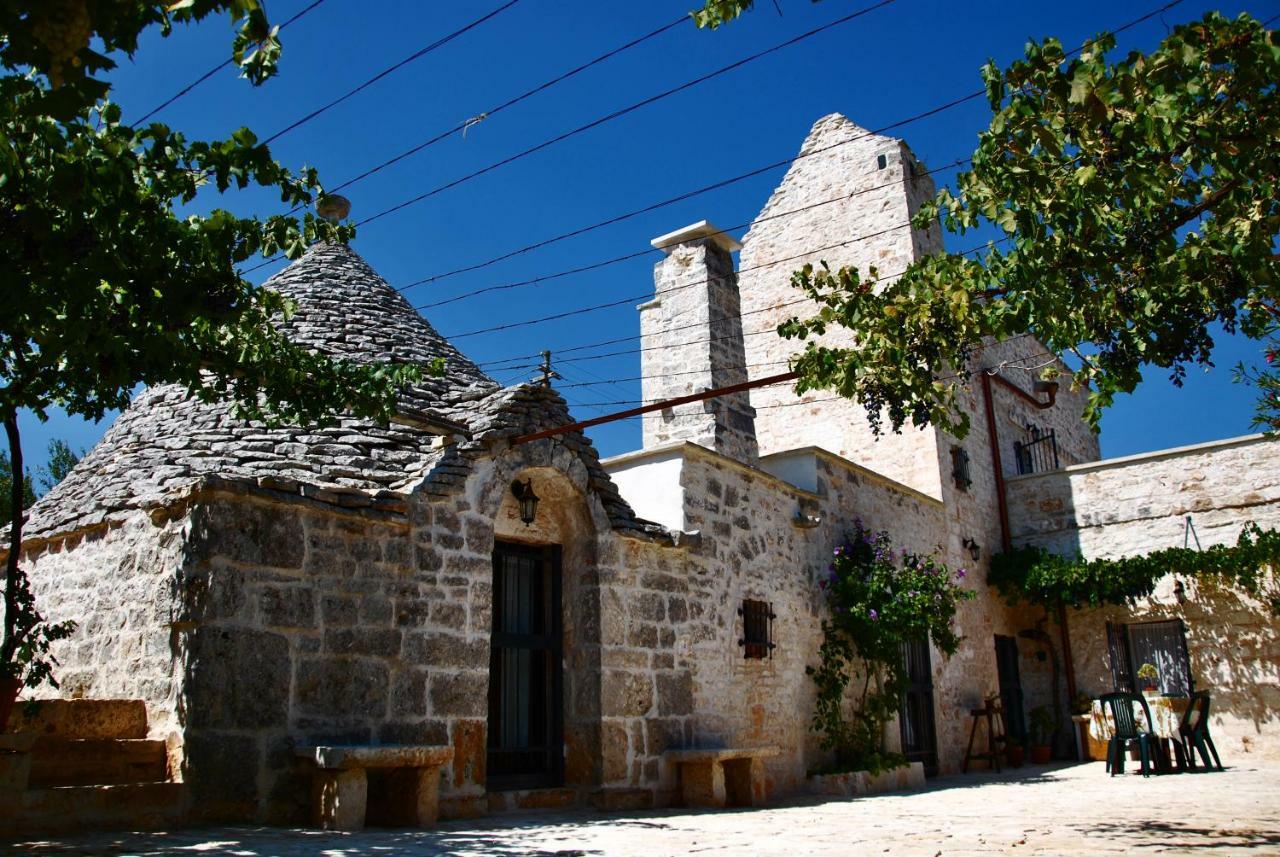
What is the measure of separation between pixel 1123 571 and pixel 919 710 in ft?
11.3

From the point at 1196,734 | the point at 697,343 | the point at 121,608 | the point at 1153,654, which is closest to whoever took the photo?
the point at 121,608

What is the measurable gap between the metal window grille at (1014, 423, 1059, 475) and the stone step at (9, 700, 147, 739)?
1322cm

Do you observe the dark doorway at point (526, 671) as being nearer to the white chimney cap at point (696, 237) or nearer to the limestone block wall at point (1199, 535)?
the white chimney cap at point (696, 237)

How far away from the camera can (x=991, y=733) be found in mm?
12234

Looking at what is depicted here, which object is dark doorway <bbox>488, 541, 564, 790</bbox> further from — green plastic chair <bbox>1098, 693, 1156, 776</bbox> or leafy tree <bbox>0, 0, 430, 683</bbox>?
green plastic chair <bbox>1098, 693, 1156, 776</bbox>

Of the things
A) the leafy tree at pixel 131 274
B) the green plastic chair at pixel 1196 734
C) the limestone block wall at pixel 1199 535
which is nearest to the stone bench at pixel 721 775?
the leafy tree at pixel 131 274

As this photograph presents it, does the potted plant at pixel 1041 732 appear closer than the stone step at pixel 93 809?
No

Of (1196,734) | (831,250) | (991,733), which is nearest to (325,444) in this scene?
(1196,734)

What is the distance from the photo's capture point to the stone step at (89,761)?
16.8 ft

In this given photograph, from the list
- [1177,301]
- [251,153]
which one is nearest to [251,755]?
[251,153]

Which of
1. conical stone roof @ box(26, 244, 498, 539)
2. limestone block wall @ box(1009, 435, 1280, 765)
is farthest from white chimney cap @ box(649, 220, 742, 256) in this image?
limestone block wall @ box(1009, 435, 1280, 765)

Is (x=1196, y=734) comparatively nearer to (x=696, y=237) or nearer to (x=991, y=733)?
(x=991, y=733)

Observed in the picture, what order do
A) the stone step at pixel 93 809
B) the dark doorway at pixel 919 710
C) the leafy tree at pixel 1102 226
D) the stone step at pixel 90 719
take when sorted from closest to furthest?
the leafy tree at pixel 1102 226 → the stone step at pixel 93 809 → the stone step at pixel 90 719 → the dark doorway at pixel 919 710

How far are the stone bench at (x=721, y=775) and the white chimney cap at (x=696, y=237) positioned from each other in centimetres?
634
